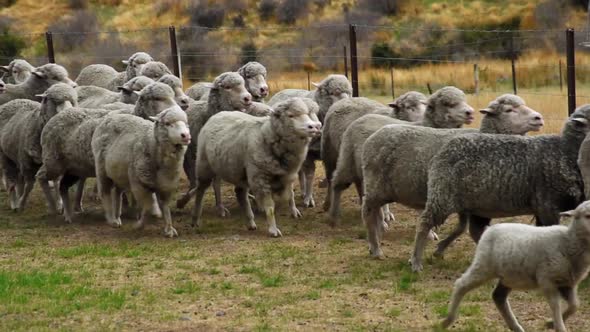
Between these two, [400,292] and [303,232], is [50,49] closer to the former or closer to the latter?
[303,232]

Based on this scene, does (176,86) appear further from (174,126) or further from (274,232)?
(274,232)

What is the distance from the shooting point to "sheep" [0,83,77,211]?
1341cm

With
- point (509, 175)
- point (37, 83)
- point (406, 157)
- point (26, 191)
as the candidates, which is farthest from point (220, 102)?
point (509, 175)

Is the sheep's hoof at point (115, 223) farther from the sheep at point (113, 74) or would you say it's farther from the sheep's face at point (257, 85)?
the sheep at point (113, 74)

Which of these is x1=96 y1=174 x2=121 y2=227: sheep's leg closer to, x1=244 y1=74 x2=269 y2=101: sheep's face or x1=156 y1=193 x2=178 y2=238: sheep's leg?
x1=156 y1=193 x2=178 y2=238: sheep's leg

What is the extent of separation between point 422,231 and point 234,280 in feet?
5.63

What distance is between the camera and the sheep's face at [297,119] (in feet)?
37.1

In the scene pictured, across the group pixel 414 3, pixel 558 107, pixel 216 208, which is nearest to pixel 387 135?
pixel 216 208

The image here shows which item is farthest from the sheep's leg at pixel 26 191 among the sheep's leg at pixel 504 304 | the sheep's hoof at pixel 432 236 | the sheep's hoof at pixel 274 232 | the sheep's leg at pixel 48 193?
the sheep's leg at pixel 504 304

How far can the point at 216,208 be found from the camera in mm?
13141

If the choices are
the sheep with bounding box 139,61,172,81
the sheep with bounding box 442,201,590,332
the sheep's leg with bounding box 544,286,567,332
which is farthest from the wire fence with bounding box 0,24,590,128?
the sheep's leg with bounding box 544,286,567,332

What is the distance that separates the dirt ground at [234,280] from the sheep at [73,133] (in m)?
0.60

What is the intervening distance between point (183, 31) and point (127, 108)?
2427 centimetres

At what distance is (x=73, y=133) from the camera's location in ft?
41.7
